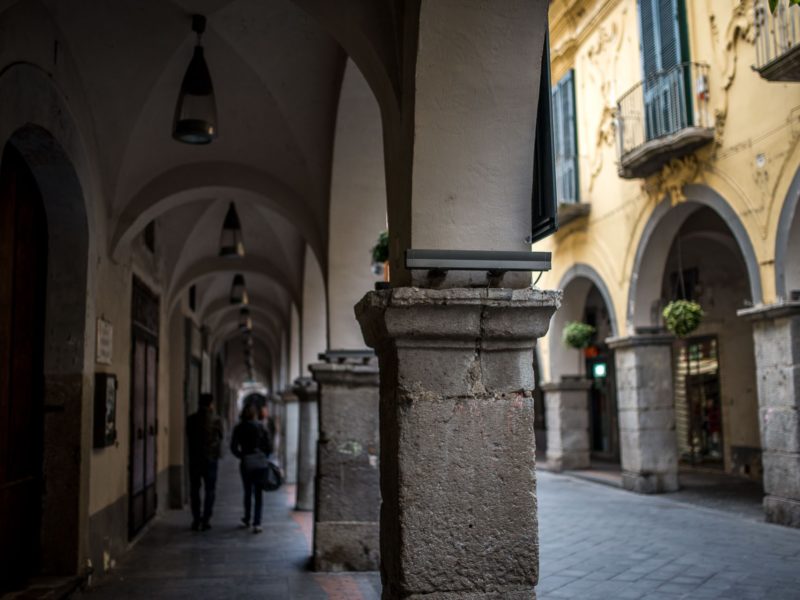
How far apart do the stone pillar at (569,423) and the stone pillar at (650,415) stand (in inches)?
115

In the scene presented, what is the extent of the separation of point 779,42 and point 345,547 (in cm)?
676

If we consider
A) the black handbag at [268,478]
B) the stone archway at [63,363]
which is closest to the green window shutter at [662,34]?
the black handbag at [268,478]

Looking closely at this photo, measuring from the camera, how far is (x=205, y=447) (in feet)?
31.0

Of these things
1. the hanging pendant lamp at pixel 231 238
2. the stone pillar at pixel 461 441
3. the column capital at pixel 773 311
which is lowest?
the stone pillar at pixel 461 441

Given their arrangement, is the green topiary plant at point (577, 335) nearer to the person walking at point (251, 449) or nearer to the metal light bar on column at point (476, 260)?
the person walking at point (251, 449)

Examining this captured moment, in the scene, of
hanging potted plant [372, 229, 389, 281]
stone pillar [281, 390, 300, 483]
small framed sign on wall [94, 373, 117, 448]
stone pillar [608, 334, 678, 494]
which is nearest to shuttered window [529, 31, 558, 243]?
hanging potted plant [372, 229, 389, 281]

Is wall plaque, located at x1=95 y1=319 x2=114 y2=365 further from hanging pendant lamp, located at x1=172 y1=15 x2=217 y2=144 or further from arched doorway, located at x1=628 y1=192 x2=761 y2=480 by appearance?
arched doorway, located at x1=628 y1=192 x2=761 y2=480

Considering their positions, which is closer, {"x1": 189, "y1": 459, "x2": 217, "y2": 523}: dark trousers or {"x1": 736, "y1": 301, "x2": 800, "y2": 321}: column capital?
{"x1": 736, "y1": 301, "x2": 800, "y2": 321}: column capital

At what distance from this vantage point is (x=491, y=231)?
11.3 ft

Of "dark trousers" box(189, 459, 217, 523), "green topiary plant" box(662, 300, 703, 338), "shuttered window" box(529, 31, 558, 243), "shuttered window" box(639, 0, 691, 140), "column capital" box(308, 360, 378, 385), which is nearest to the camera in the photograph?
"shuttered window" box(529, 31, 558, 243)

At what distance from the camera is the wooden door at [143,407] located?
8.60 m

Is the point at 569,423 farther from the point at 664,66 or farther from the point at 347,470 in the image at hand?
Result: the point at 347,470

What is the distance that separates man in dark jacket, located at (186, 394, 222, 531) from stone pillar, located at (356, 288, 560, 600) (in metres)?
6.52

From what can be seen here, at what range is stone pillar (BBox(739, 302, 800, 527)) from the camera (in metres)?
8.62
